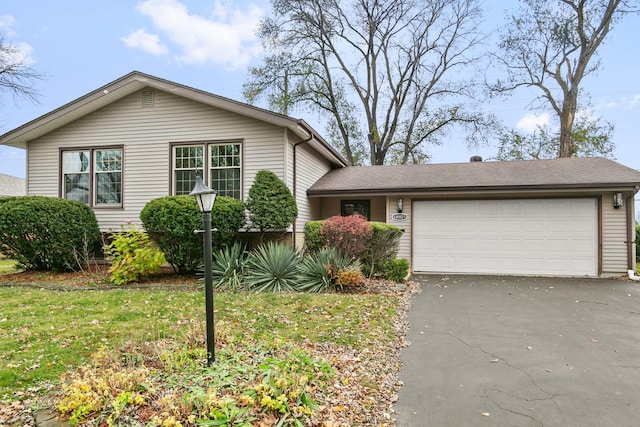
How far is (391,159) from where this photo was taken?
24672 mm

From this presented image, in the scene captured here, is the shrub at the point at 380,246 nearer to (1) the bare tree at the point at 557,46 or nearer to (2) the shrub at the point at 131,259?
(2) the shrub at the point at 131,259

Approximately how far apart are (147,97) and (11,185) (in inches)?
912

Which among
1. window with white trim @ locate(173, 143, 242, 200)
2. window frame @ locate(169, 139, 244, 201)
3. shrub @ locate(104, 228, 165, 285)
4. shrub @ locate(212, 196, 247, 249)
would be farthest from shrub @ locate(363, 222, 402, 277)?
shrub @ locate(104, 228, 165, 285)

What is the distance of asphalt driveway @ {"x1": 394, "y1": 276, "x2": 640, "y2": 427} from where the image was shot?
3383 millimetres

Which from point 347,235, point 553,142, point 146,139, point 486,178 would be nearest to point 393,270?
point 347,235

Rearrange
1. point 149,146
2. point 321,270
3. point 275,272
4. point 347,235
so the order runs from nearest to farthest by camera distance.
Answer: point 321,270 < point 275,272 < point 347,235 < point 149,146

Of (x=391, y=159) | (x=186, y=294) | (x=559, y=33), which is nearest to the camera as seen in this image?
(x=186, y=294)

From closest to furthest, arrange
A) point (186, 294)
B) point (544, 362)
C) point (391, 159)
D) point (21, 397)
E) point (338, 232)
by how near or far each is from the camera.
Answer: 1. point (21, 397)
2. point (544, 362)
3. point (186, 294)
4. point (338, 232)
5. point (391, 159)

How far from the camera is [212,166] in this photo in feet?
33.8

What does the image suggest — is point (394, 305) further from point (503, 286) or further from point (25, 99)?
point (25, 99)

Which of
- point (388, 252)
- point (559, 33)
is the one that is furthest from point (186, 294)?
point (559, 33)

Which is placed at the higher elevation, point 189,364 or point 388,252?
point 388,252

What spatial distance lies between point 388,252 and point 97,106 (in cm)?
882

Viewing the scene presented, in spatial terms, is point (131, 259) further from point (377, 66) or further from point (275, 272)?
point (377, 66)
